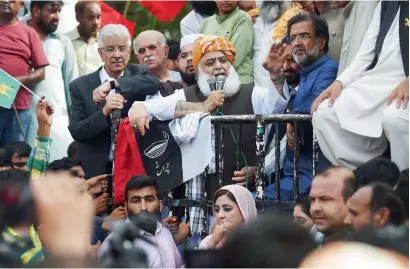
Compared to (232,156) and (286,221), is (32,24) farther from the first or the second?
(286,221)

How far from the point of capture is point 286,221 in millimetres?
4855

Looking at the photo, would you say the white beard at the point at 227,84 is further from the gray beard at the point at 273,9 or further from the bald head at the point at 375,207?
the bald head at the point at 375,207

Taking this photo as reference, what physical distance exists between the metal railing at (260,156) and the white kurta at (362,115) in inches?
13.1

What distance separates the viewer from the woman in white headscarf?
7742mm

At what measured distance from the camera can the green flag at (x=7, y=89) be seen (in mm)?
9789

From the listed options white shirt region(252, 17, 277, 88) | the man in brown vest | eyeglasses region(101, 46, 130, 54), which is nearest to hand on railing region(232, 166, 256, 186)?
the man in brown vest

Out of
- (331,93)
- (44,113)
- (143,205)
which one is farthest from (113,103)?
(331,93)

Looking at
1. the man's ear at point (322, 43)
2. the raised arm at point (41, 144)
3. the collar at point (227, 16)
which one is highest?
the collar at point (227, 16)

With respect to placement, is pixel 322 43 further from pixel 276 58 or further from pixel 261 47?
pixel 261 47

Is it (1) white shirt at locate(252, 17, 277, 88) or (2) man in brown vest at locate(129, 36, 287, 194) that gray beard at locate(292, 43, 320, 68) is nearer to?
(2) man in brown vest at locate(129, 36, 287, 194)

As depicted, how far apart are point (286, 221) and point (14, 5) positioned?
19.3 ft

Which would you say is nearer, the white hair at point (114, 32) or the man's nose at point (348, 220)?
the man's nose at point (348, 220)

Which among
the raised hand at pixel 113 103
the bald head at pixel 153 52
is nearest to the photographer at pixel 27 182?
the raised hand at pixel 113 103

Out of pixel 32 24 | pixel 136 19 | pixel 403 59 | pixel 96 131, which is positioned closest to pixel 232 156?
pixel 96 131
